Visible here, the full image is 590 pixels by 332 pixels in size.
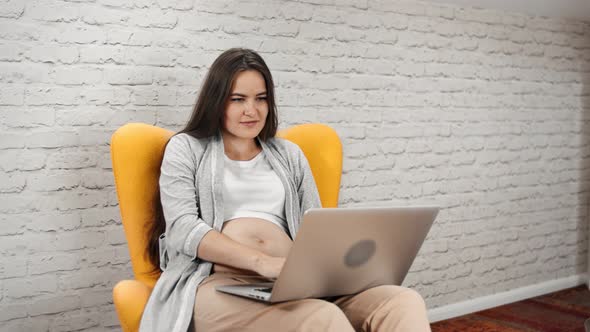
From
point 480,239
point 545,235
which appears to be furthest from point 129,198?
point 545,235

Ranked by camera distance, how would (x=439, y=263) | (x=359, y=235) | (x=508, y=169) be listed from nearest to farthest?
(x=359, y=235) < (x=439, y=263) < (x=508, y=169)

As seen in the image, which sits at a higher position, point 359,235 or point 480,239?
point 359,235

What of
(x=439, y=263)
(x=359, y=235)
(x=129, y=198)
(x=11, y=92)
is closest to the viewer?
(x=359, y=235)

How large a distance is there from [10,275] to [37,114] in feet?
1.83

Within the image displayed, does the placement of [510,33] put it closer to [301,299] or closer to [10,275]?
[301,299]

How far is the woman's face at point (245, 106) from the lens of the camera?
86.0 inches

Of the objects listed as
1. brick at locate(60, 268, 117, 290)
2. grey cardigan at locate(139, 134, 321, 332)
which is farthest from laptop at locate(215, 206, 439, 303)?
brick at locate(60, 268, 117, 290)

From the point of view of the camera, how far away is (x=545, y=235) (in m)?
4.21


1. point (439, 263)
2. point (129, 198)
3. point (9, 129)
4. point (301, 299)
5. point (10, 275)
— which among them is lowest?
point (439, 263)

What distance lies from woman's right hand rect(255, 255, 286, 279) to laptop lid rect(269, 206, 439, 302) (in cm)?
11

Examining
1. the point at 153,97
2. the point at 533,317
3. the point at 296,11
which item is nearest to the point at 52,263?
the point at 153,97

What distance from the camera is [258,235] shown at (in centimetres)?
214

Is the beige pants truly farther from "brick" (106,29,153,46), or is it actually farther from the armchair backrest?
"brick" (106,29,153,46)

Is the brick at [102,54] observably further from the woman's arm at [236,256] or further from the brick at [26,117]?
the woman's arm at [236,256]
